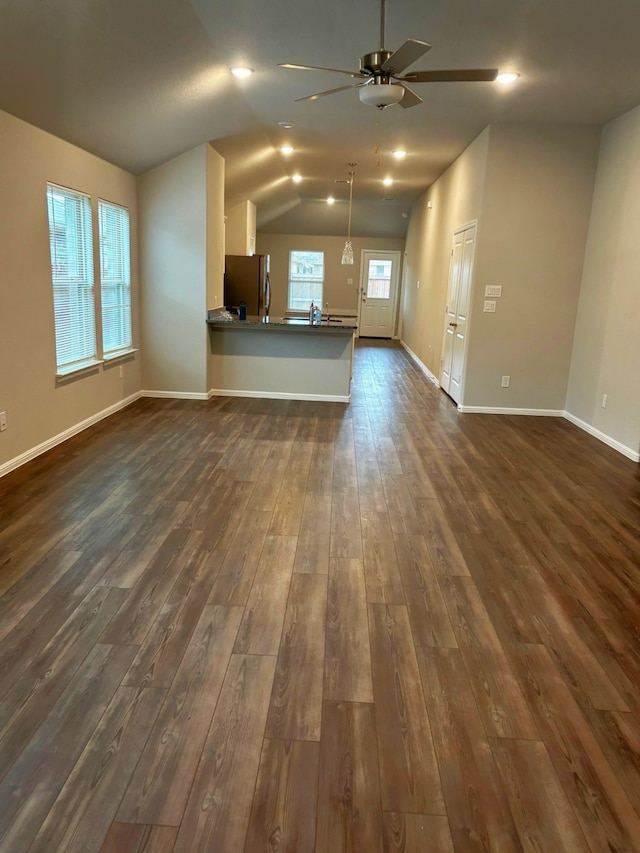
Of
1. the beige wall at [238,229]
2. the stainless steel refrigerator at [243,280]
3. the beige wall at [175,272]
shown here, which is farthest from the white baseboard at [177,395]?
the beige wall at [238,229]

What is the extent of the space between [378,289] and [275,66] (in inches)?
382

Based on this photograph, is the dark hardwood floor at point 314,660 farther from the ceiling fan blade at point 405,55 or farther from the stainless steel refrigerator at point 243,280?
the stainless steel refrigerator at point 243,280

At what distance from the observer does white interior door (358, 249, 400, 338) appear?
1368 centimetres

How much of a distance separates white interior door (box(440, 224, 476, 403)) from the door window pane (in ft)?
20.6

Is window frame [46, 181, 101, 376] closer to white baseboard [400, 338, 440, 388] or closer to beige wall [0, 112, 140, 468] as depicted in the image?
beige wall [0, 112, 140, 468]

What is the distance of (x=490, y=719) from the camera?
1908 millimetres

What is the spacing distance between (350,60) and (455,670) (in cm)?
408

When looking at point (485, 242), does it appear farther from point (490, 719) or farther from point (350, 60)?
point (490, 719)

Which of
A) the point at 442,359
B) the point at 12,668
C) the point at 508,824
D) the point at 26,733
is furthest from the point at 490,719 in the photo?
the point at 442,359

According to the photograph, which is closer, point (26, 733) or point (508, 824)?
point (508, 824)

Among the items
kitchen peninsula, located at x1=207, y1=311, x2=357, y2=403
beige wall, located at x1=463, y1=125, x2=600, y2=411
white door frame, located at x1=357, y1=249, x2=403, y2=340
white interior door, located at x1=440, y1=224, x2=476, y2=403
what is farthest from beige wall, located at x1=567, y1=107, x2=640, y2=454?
white door frame, located at x1=357, y1=249, x2=403, y2=340

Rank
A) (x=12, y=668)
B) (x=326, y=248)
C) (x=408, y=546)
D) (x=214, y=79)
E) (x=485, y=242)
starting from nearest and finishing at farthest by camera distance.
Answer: (x=12, y=668) → (x=408, y=546) → (x=214, y=79) → (x=485, y=242) → (x=326, y=248)

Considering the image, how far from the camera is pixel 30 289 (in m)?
4.13

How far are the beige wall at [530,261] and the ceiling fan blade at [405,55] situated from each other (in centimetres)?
307
